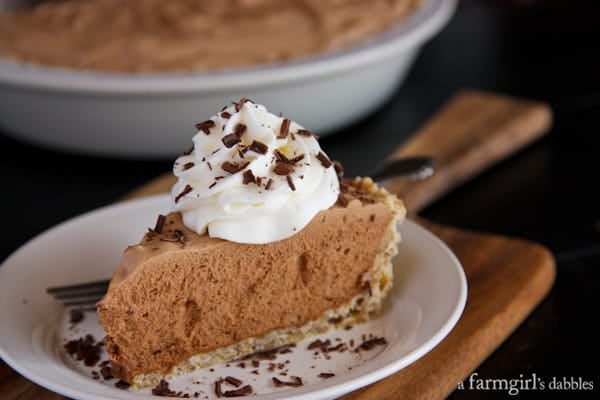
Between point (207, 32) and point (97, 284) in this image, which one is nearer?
point (97, 284)

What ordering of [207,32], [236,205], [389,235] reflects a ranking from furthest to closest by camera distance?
[207,32] → [389,235] → [236,205]

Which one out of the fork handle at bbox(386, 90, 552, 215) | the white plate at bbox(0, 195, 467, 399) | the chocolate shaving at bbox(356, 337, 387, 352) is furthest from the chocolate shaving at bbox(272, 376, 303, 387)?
the fork handle at bbox(386, 90, 552, 215)

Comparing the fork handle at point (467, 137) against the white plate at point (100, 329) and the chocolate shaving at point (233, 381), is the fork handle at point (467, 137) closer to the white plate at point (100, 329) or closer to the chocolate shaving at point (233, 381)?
the white plate at point (100, 329)

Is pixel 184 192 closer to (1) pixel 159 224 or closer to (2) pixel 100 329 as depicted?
(1) pixel 159 224

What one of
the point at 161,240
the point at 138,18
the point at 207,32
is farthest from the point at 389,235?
the point at 138,18

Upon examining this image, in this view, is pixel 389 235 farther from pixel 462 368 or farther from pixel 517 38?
pixel 517 38

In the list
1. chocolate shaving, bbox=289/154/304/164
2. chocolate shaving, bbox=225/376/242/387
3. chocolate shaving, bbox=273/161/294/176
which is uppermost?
chocolate shaving, bbox=273/161/294/176

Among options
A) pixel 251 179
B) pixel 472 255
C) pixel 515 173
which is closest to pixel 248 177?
pixel 251 179

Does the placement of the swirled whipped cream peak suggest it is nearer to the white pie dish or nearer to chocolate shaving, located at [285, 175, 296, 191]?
chocolate shaving, located at [285, 175, 296, 191]
